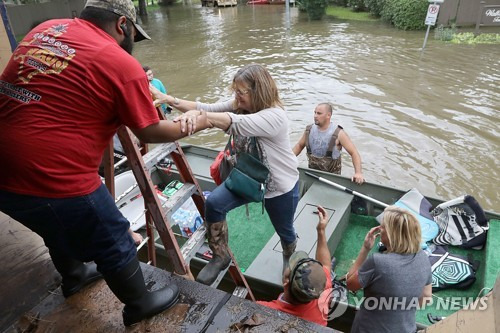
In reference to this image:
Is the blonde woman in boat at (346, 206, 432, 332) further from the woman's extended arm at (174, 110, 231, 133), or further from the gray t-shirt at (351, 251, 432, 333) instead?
the woman's extended arm at (174, 110, 231, 133)

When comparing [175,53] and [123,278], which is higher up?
[123,278]

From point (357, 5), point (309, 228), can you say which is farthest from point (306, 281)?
point (357, 5)

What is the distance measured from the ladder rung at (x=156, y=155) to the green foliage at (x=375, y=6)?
21.0 meters

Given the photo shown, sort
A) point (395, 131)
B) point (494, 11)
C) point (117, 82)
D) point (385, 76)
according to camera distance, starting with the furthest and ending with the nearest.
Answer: point (494, 11)
point (385, 76)
point (395, 131)
point (117, 82)

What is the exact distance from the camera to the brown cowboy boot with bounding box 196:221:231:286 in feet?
8.34

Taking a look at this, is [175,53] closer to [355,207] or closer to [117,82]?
[355,207]

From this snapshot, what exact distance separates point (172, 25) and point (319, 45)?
A: 1339 centimetres

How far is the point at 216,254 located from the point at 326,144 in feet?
9.62

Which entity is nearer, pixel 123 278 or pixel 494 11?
pixel 123 278

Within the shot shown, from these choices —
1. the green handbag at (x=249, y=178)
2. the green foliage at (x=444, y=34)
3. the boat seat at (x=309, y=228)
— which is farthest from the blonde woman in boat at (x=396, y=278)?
the green foliage at (x=444, y=34)

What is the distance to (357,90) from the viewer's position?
10.8 m

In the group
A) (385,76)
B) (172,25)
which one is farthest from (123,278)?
(172,25)

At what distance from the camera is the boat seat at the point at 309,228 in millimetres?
3686

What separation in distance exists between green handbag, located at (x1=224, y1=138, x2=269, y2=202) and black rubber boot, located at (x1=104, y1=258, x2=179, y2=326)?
77 cm
